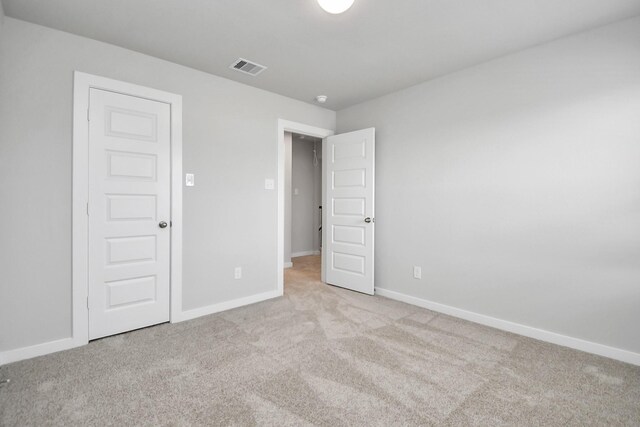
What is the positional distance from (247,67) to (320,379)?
287 centimetres

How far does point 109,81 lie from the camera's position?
2.56 meters

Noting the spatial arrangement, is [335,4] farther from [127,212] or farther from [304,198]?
[304,198]

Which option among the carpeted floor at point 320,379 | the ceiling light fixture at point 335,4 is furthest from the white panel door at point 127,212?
the ceiling light fixture at point 335,4

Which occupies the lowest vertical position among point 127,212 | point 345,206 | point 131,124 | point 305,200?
point 127,212

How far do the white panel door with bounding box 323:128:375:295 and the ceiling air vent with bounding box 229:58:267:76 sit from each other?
1.44m

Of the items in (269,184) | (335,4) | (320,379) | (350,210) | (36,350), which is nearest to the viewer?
(335,4)

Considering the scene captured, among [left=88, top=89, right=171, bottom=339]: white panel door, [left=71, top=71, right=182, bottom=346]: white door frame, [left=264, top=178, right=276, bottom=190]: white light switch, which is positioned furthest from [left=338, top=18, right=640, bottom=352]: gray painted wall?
[left=71, top=71, right=182, bottom=346]: white door frame

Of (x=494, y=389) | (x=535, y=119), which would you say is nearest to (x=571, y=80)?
(x=535, y=119)

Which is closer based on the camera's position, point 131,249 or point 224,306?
point 131,249

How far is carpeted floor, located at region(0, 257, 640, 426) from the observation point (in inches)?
64.5

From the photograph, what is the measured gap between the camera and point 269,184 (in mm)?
3652

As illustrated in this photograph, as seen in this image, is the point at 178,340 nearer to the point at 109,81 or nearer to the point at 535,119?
the point at 109,81

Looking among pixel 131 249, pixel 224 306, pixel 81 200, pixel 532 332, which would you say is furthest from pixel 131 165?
pixel 532 332

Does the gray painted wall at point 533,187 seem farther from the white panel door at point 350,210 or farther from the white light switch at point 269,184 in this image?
the white light switch at point 269,184
